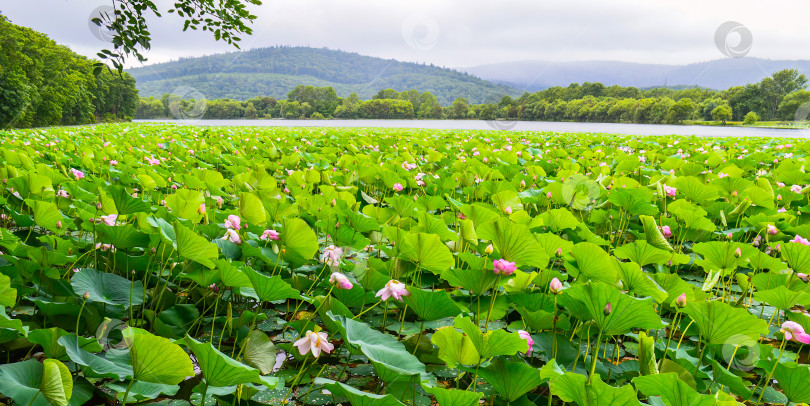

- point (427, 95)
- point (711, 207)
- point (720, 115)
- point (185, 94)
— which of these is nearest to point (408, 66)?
point (427, 95)

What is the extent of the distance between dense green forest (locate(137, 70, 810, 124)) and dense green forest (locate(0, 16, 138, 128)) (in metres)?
17.3

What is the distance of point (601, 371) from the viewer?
1193mm

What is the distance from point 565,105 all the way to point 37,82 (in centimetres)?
4079

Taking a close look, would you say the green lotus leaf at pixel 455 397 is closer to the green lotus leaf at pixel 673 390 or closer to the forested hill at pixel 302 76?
the green lotus leaf at pixel 673 390

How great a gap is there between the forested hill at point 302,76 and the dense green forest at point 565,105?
8.28ft

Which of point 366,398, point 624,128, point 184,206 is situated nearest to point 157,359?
point 366,398

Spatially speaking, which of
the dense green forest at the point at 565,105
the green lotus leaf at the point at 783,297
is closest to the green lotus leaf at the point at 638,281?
the green lotus leaf at the point at 783,297

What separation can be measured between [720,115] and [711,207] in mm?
41979

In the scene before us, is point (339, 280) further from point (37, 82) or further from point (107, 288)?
point (37, 82)

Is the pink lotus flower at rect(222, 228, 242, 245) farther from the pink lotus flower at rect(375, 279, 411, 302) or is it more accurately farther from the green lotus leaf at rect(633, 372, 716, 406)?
the green lotus leaf at rect(633, 372, 716, 406)

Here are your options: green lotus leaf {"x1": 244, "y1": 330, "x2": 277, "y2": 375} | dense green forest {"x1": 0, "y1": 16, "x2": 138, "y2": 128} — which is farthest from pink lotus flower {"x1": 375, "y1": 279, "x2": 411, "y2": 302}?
dense green forest {"x1": 0, "y1": 16, "x2": 138, "y2": 128}

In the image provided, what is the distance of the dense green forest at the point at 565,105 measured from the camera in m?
35.8

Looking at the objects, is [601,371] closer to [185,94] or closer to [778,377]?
[778,377]

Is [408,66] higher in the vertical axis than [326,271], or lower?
higher
